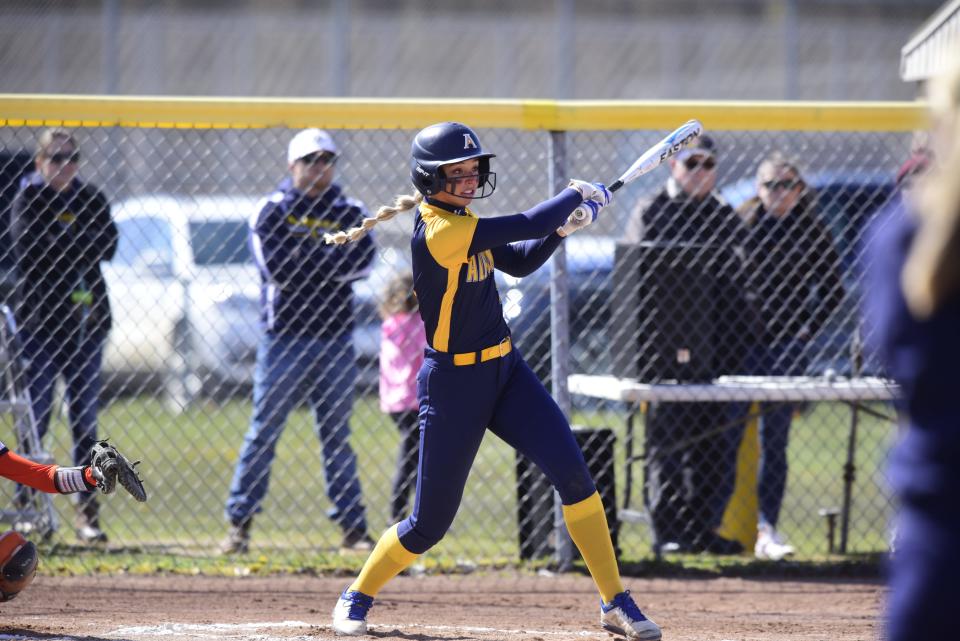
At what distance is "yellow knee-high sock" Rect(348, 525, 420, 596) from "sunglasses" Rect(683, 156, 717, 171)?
9.62 ft

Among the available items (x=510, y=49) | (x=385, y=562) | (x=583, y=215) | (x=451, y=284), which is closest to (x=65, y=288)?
(x=385, y=562)

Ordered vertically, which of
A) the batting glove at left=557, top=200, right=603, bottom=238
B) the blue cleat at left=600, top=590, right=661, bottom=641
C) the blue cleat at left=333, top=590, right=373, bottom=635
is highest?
the batting glove at left=557, top=200, right=603, bottom=238

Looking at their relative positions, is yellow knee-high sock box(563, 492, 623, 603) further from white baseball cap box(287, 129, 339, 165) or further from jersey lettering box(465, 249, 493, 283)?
white baseball cap box(287, 129, 339, 165)

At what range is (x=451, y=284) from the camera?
416 cm

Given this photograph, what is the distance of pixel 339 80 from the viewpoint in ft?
47.6

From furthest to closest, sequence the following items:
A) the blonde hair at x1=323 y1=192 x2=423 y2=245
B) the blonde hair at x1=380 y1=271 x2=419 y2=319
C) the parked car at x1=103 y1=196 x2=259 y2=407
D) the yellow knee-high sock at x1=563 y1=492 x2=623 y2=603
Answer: the parked car at x1=103 y1=196 x2=259 y2=407, the blonde hair at x1=380 y1=271 x2=419 y2=319, the blonde hair at x1=323 y1=192 x2=423 y2=245, the yellow knee-high sock at x1=563 y1=492 x2=623 y2=603

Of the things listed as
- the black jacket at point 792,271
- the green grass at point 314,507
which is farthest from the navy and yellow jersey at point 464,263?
the black jacket at point 792,271

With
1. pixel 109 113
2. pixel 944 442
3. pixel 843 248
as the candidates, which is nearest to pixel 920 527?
pixel 944 442

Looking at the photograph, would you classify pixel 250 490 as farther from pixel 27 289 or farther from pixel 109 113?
pixel 109 113

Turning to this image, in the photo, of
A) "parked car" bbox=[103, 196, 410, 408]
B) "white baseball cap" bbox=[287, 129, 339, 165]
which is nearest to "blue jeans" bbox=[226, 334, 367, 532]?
"white baseball cap" bbox=[287, 129, 339, 165]

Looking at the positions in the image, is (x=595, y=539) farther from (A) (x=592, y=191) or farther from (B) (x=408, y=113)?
(B) (x=408, y=113)

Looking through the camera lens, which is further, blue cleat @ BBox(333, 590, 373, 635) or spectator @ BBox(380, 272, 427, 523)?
spectator @ BBox(380, 272, 427, 523)

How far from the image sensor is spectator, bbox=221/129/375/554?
6117 mm

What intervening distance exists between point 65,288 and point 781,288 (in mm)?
3969
